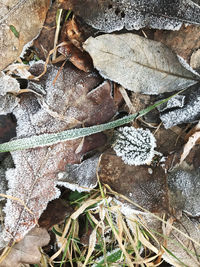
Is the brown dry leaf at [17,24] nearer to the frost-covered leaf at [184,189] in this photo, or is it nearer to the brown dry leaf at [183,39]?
the brown dry leaf at [183,39]

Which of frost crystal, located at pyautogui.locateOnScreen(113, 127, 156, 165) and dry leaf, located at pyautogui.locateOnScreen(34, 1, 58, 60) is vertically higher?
dry leaf, located at pyautogui.locateOnScreen(34, 1, 58, 60)

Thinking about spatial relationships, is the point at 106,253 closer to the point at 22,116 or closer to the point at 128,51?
the point at 22,116

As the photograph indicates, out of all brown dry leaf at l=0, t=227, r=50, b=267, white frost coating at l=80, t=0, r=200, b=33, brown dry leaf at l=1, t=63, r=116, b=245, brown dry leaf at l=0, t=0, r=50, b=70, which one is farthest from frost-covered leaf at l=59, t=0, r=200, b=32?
brown dry leaf at l=0, t=227, r=50, b=267

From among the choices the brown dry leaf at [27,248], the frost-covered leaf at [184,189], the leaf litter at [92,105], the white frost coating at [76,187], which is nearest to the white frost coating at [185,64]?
the leaf litter at [92,105]

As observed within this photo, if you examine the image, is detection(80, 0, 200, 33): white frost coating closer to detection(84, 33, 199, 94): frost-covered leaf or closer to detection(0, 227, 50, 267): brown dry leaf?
detection(84, 33, 199, 94): frost-covered leaf

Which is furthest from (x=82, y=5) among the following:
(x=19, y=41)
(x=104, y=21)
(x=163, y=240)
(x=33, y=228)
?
(x=163, y=240)

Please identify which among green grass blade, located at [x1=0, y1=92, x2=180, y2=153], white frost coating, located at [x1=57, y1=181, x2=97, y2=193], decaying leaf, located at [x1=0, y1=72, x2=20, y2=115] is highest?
decaying leaf, located at [x1=0, y1=72, x2=20, y2=115]

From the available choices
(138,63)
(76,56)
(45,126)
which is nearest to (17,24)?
(76,56)
